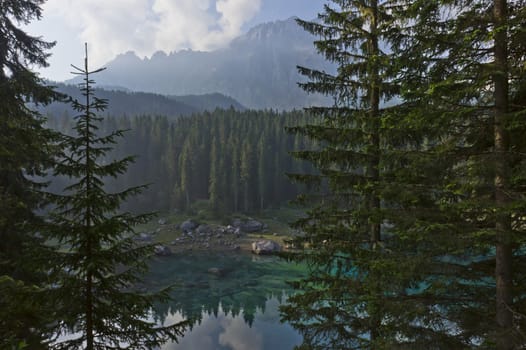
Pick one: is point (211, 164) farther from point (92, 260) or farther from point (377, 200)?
point (92, 260)

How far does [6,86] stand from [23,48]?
90.2 inches

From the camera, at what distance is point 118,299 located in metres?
6.00

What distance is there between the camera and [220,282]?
36.7 metres

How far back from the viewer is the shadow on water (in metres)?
25.0

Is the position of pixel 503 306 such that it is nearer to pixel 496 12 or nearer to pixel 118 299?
pixel 496 12

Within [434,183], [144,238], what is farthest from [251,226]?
[434,183]

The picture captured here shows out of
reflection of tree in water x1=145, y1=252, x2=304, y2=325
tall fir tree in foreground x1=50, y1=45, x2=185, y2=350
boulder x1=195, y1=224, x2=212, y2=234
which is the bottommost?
reflection of tree in water x1=145, y1=252, x2=304, y2=325

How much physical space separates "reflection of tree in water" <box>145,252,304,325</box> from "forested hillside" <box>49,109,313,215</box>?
71.7 ft

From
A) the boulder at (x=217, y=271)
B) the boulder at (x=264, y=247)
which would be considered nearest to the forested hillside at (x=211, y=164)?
the boulder at (x=264, y=247)

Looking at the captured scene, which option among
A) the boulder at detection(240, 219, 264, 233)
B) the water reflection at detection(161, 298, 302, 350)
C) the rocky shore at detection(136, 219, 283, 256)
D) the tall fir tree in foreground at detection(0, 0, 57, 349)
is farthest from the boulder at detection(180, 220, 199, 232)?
the tall fir tree in foreground at detection(0, 0, 57, 349)

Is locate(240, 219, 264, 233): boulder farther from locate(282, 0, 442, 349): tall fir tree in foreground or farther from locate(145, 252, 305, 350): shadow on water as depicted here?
locate(282, 0, 442, 349): tall fir tree in foreground

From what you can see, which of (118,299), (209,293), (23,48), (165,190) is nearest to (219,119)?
(165,190)

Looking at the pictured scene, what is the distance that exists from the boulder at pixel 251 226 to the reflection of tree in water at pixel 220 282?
1299 cm

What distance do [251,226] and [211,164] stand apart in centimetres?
1927
